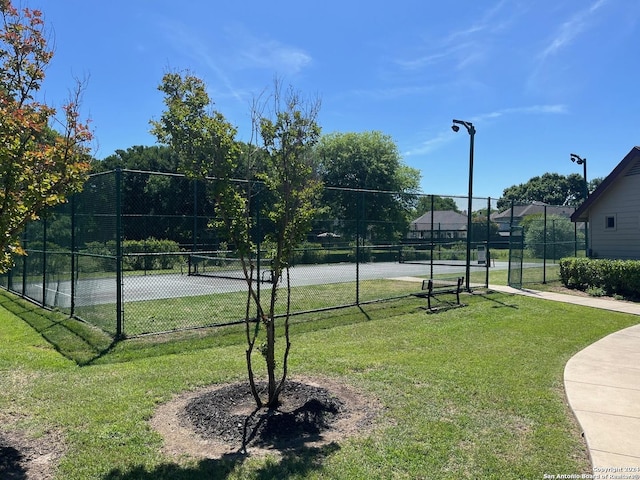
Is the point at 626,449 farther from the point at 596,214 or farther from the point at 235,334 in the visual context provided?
the point at 596,214

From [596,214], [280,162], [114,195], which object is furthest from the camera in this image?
[596,214]

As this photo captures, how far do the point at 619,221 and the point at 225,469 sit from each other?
15736 millimetres

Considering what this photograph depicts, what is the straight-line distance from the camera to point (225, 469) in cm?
344

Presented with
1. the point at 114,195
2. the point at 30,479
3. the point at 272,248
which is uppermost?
the point at 114,195

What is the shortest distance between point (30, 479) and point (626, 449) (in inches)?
175

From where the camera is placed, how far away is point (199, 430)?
4.13 meters

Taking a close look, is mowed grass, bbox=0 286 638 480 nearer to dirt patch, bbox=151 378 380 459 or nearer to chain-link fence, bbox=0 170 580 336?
dirt patch, bbox=151 378 380 459

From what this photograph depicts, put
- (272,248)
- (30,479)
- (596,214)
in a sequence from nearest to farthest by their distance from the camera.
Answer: (30,479)
(272,248)
(596,214)

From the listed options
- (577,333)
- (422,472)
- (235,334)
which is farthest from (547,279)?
(422,472)

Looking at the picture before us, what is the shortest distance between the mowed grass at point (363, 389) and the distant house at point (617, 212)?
253 inches

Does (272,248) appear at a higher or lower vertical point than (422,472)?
higher

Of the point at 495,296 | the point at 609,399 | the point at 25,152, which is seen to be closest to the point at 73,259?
the point at 25,152

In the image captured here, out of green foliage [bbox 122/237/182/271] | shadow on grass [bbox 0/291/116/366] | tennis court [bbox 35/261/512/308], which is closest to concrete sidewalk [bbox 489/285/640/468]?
tennis court [bbox 35/261/512/308]

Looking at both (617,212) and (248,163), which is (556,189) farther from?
(248,163)
